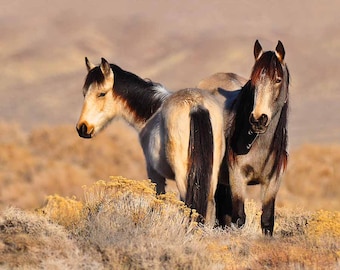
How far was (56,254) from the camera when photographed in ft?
21.2

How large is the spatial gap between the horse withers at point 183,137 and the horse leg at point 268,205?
615mm

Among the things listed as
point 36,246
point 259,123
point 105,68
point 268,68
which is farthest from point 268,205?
point 36,246

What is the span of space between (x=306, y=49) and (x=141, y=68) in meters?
12.5

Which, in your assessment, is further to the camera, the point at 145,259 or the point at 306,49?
the point at 306,49

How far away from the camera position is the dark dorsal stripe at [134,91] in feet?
31.8

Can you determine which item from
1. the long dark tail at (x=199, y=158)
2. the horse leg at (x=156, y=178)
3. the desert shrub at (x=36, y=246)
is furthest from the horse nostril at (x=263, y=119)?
the desert shrub at (x=36, y=246)

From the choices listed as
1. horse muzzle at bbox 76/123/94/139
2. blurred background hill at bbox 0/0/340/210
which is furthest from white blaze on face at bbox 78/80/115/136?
blurred background hill at bbox 0/0/340/210

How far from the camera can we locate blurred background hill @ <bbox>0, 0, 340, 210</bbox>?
81.8ft

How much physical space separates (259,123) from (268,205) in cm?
115

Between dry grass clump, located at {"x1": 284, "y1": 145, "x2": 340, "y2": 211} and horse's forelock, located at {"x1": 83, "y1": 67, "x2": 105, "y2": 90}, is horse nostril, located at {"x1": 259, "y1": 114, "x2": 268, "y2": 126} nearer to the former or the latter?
horse's forelock, located at {"x1": 83, "y1": 67, "x2": 105, "y2": 90}

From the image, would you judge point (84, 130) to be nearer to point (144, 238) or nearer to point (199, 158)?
point (199, 158)

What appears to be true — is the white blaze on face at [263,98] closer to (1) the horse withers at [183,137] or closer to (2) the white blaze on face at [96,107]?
(1) the horse withers at [183,137]

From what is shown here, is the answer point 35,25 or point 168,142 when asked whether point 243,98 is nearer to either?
point 168,142

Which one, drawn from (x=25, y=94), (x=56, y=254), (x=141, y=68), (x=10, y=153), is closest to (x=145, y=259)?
(x=56, y=254)
